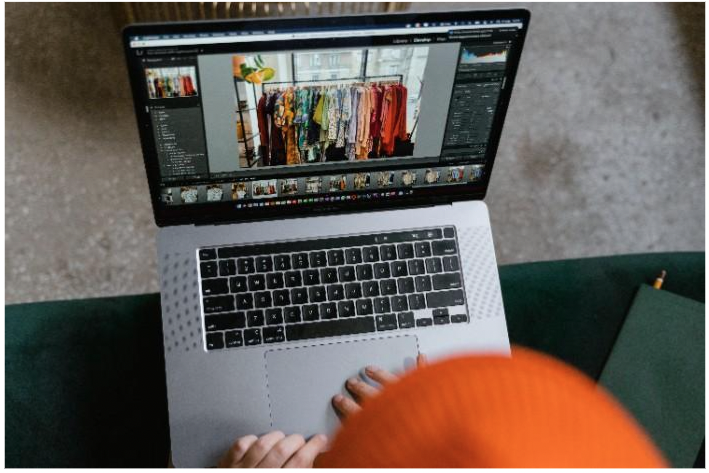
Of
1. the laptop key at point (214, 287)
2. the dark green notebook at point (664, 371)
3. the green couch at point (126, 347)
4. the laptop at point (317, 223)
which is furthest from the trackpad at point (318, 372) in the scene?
the dark green notebook at point (664, 371)

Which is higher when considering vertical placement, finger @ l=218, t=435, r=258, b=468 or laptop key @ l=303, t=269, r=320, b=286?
laptop key @ l=303, t=269, r=320, b=286

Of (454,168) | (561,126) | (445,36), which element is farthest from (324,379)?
(561,126)

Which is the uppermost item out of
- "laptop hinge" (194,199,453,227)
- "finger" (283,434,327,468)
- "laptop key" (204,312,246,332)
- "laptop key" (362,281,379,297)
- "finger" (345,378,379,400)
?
"laptop hinge" (194,199,453,227)

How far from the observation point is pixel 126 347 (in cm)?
101

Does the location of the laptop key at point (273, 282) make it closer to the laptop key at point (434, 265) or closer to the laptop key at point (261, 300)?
the laptop key at point (261, 300)

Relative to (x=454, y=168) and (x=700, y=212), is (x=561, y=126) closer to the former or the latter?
(x=700, y=212)

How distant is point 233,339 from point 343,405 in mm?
173

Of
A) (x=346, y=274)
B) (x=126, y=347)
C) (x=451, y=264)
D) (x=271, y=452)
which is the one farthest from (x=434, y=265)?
(x=126, y=347)

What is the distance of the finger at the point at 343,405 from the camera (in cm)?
87

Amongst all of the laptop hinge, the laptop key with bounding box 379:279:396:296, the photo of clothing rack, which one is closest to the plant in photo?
the photo of clothing rack

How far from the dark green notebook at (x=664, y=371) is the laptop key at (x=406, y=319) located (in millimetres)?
333

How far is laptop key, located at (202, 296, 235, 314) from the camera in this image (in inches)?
34.6

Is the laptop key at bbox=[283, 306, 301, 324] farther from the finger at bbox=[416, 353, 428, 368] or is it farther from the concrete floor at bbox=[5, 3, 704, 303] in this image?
the concrete floor at bbox=[5, 3, 704, 303]

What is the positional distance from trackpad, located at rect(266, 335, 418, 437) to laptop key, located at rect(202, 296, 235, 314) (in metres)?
0.09
